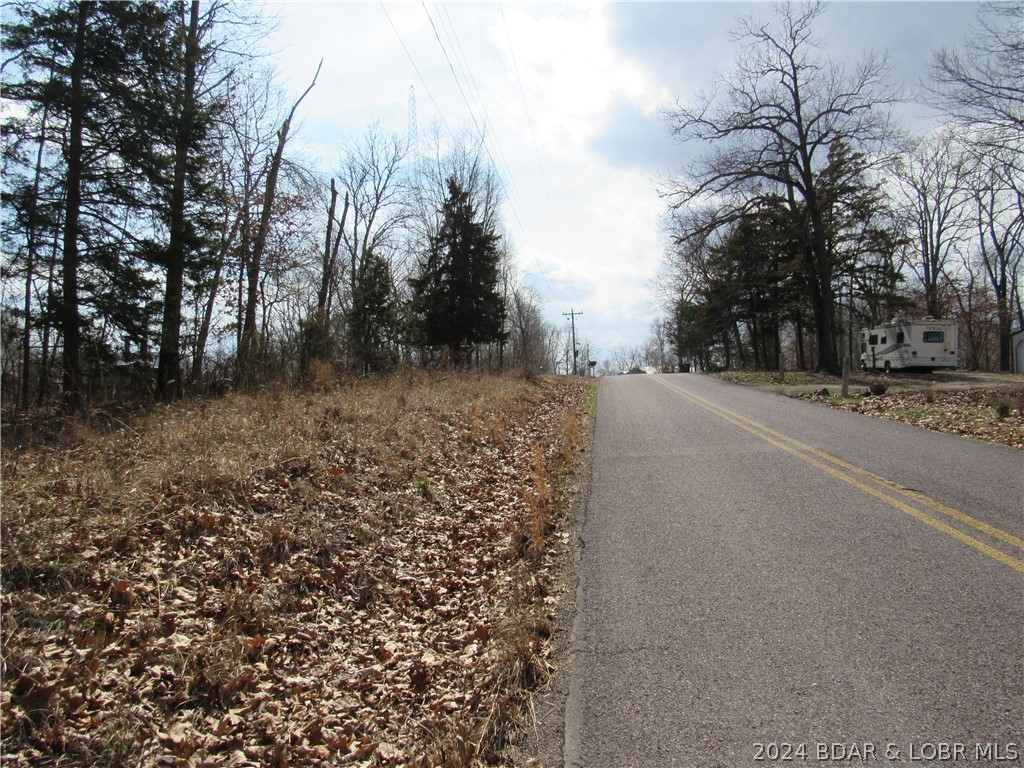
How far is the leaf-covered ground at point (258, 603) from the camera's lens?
2.95 metres

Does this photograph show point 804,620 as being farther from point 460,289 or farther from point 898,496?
point 460,289

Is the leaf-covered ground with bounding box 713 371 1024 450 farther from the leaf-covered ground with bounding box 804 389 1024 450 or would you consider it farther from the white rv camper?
the white rv camper

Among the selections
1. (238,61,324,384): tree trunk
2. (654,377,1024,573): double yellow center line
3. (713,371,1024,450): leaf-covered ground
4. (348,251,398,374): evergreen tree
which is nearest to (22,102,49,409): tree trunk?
(238,61,324,384): tree trunk

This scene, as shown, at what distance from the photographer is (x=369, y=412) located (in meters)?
10.1

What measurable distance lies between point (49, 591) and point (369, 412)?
6.49 meters

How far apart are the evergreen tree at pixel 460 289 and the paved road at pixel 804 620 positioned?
76.8ft

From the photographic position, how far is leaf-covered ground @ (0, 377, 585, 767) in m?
2.95

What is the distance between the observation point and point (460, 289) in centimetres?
3006

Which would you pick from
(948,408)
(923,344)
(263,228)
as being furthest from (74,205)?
(923,344)

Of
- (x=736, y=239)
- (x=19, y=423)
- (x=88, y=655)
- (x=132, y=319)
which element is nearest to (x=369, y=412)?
(x=19, y=423)

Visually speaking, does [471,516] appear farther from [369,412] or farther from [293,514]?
[369,412]

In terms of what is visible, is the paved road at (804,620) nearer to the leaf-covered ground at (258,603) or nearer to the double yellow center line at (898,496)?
the double yellow center line at (898,496)

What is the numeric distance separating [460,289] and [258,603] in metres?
26.7

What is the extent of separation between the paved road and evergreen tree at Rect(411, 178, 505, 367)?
23.4m
